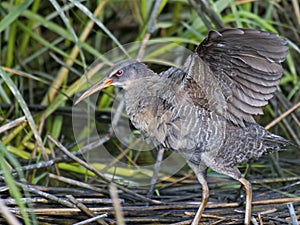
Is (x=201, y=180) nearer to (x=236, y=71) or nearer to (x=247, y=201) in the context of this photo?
(x=247, y=201)

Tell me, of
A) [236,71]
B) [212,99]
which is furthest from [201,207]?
[236,71]

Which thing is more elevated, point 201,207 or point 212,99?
point 212,99

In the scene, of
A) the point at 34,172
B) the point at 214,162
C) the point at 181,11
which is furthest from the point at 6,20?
the point at 181,11

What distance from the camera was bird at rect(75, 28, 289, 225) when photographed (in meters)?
2.95

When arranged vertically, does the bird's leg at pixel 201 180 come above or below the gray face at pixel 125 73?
below

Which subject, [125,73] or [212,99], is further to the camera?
[125,73]

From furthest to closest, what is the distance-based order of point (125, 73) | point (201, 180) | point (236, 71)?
point (201, 180) < point (125, 73) < point (236, 71)

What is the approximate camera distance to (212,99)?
313 cm

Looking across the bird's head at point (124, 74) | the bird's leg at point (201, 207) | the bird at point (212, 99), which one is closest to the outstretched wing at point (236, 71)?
the bird at point (212, 99)

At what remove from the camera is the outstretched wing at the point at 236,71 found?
2.86 metres

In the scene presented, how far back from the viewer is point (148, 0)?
469cm

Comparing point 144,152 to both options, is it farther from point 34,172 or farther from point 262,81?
point 262,81

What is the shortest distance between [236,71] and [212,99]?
173 millimetres

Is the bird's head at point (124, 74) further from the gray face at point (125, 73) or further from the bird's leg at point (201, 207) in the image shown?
the bird's leg at point (201, 207)
